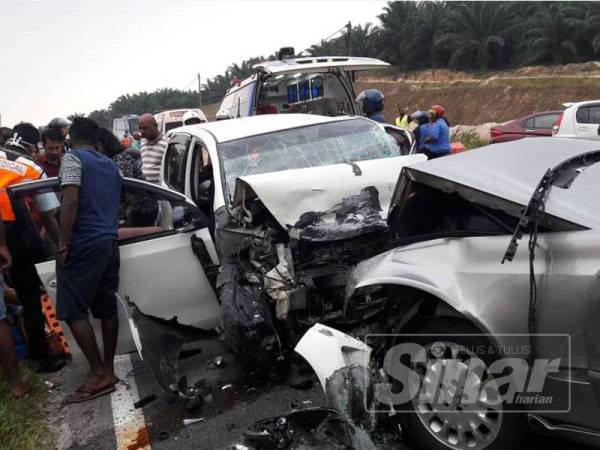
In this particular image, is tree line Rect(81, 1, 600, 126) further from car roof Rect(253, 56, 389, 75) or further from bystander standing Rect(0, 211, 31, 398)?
bystander standing Rect(0, 211, 31, 398)

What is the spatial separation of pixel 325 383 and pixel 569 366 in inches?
42.8

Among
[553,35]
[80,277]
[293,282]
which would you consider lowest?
[293,282]

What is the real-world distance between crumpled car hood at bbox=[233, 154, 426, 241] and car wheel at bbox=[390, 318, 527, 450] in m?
1.01

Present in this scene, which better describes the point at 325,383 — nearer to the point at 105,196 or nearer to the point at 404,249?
the point at 404,249

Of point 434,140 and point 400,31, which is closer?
point 434,140

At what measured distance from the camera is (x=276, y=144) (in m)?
4.44

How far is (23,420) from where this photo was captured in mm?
3434

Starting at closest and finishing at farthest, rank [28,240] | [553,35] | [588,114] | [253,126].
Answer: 1. [28,240]
2. [253,126]
3. [588,114]
4. [553,35]

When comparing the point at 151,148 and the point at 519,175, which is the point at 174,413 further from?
the point at 151,148

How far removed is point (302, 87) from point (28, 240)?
649 cm

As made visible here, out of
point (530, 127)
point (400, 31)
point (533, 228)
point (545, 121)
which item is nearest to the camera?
point (533, 228)

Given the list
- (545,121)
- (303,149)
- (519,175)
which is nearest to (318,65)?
(303,149)

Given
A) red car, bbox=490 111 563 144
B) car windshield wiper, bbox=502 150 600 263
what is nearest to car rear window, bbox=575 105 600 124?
red car, bbox=490 111 563 144

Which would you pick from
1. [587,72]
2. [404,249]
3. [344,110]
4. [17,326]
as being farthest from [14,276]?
[587,72]
